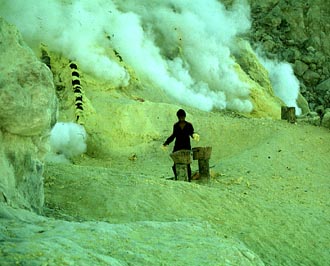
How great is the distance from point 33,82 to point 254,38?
20.5 m

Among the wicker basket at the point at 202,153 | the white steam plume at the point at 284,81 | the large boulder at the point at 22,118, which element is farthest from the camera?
the white steam plume at the point at 284,81

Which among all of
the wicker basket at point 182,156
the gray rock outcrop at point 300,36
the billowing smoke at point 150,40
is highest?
the gray rock outcrop at point 300,36

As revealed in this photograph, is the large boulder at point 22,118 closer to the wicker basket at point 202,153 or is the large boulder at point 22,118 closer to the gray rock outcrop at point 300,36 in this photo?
the wicker basket at point 202,153

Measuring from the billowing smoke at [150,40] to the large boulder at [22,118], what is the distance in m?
7.04

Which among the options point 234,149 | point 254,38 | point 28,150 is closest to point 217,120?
point 234,149

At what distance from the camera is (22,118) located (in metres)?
4.14

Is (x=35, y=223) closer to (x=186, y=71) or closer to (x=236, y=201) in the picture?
(x=236, y=201)

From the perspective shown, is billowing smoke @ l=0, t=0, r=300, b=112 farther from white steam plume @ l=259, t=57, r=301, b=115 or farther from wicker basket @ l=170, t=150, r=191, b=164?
wicker basket @ l=170, t=150, r=191, b=164

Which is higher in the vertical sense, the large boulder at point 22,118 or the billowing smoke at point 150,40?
the billowing smoke at point 150,40

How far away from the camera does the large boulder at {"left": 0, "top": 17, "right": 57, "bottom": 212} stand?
4059 mm

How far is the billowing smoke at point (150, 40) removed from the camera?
37.7 ft

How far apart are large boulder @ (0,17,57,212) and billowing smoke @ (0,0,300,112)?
7041 millimetres

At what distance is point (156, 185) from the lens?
5.87 meters

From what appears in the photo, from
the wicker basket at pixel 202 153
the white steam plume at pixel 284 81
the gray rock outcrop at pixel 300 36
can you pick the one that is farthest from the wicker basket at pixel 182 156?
the gray rock outcrop at pixel 300 36
